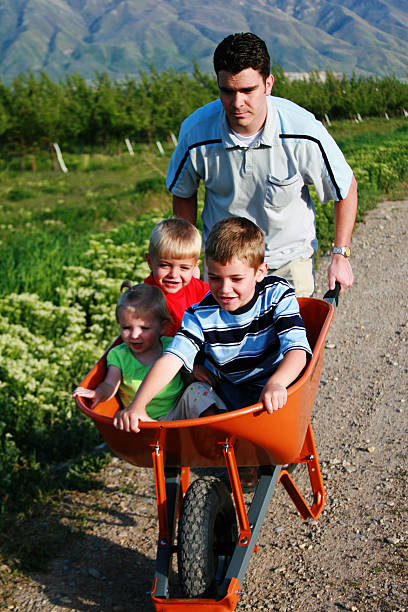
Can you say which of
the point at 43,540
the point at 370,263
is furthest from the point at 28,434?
the point at 370,263

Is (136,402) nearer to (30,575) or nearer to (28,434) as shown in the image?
(30,575)

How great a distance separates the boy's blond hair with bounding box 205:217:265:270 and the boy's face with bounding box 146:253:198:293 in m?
0.60

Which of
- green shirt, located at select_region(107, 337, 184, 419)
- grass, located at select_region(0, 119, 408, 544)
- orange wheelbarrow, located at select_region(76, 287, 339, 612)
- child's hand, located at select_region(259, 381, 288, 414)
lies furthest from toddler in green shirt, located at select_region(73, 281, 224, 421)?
grass, located at select_region(0, 119, 408, 544)

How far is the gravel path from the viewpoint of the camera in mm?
2877

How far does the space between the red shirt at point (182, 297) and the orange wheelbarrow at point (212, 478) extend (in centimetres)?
59

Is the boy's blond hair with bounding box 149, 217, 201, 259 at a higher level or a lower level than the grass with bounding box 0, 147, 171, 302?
higher

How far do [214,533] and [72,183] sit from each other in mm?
21825

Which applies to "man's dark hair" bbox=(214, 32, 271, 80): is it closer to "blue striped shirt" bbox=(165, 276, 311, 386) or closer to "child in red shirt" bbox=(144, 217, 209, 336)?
"child in red shirt" bbox=(144, 217, 209, 336)

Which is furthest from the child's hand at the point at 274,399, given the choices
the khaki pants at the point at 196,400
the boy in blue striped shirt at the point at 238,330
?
the khaki pants at the point at 196,400

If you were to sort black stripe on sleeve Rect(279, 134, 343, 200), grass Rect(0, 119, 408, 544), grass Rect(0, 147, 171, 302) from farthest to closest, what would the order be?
grass Rect(0, 147, 171, 302) → grass Rect(0, 119, 408, 544) → black stripe on sleeve Rect(279, 134, 343, 200)

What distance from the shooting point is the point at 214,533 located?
2482 millimetres

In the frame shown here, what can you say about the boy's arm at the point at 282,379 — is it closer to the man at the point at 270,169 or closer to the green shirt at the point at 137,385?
the green shirt at the point at 137,385

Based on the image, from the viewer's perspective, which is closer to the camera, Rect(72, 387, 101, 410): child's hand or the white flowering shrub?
Rect(72, 387, 101, 410): child's hand

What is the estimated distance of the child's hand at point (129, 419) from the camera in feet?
7.07
